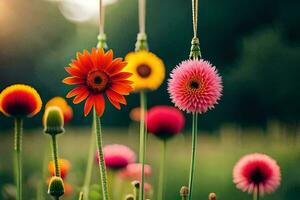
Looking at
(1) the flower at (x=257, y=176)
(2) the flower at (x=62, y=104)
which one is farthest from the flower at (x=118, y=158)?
(1) the flower at (x=257, y=176)

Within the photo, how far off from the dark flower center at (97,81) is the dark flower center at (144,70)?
8.1 inches

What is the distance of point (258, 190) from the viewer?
43.9 inches

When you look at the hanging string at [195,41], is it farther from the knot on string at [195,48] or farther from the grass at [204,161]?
the grass at [204,161]

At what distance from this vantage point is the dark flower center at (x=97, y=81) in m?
0.91

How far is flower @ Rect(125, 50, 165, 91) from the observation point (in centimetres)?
110

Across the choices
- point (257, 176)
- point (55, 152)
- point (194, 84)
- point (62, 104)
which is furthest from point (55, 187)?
point (62, 104)

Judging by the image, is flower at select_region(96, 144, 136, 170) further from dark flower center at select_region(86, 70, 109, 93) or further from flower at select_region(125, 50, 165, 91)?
dark flower center at select_region(86, 70, 109, 93)

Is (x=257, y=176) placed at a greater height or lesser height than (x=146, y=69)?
lesser

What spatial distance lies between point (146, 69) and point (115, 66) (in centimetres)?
21

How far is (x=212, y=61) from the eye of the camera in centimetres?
471

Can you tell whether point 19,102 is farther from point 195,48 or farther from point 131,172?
point 131,172

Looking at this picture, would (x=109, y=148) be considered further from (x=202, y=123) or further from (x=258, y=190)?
(x=202, y=123)

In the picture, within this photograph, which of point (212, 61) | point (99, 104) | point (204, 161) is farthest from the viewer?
point (212, 61)

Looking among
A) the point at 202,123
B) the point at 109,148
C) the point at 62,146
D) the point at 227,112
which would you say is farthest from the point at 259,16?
the point at 109,148
